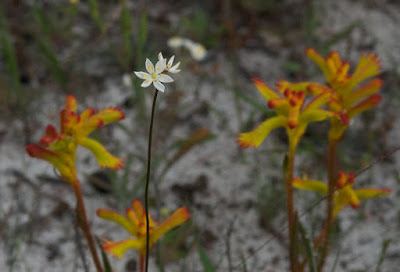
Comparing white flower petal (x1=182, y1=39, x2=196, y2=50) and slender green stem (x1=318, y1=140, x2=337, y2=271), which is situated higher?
white flower petal (x1=182, y1=39, x2=196, y2=50)

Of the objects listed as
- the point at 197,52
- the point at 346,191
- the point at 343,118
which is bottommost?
the point at 346,191

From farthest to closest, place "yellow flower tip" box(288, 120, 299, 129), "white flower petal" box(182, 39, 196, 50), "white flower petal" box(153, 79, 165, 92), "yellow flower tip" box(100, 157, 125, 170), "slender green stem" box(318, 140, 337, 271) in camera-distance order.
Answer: "white flower petal" box(182, 39, 196, 50), "slender green stem" box(318, 140, 337, 271), "yellow flower tip" box(100, 157, 125, 170), "yellow flower tip" box(288, 120, 299, 129), "white flower petal" box(153, 79, 165, 92)

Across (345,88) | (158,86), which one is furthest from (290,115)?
(158,86)

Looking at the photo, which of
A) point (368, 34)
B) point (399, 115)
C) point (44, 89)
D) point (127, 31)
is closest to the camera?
point (127, 31)

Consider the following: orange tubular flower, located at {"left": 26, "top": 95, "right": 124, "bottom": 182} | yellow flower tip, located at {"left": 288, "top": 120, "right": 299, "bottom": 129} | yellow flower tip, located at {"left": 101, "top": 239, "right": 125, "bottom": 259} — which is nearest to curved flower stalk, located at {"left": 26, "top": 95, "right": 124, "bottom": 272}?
orange tubular flower, located at {"left": 26, "top": 95, "right": 124, "bottom": 182}

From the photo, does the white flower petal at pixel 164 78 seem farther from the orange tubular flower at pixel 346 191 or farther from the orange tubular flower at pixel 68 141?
the orange tubular flower at pixel 346 191

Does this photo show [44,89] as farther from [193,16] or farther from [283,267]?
[283,267]

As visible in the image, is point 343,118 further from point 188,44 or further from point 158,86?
point 188,44

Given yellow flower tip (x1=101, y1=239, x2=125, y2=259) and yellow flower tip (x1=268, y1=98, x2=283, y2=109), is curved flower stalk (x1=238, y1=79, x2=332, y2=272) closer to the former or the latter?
yellow flower tip (x1=268, y1=98, x2=283, y2=109)

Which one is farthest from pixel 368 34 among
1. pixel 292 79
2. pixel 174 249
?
pixel 174 249
